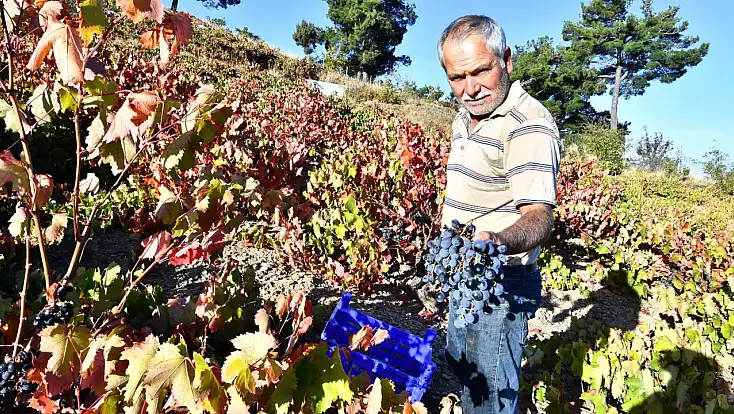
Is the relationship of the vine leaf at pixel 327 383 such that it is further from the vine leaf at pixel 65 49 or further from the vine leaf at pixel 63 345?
the vine leaf at pixel 65 49

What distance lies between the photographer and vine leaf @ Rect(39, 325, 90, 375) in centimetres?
132

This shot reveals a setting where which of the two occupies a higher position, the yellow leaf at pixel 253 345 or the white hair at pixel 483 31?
the white hair at pixel 483 31

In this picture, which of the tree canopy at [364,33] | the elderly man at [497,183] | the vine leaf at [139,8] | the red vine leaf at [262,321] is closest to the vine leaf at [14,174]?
the vine leaf at [139,8]

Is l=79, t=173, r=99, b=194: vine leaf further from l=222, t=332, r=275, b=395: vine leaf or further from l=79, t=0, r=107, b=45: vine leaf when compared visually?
l=222, t=332, r=275, b=395: vine leaf

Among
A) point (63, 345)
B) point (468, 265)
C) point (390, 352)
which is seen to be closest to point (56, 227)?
point (63, 345)

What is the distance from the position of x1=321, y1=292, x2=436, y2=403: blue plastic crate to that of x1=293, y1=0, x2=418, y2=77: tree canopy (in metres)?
39.5

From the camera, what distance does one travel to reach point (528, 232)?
138cm

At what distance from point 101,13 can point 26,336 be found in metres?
1.33

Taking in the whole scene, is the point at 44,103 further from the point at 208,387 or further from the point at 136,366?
the point at 208,387

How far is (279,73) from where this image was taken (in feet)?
75.2

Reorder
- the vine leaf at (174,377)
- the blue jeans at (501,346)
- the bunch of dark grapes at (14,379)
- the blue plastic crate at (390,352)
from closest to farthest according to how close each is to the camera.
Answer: the vine leaf at (174,377), the bunch of dark grapes at (14,379), the blue jeans at (501,346), the blue plastic crate at (390,352)

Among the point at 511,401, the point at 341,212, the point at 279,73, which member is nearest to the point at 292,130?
the point at 341,212

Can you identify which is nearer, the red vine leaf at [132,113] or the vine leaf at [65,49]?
the vine leaf at [65,49]

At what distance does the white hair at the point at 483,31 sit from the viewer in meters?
1.64
